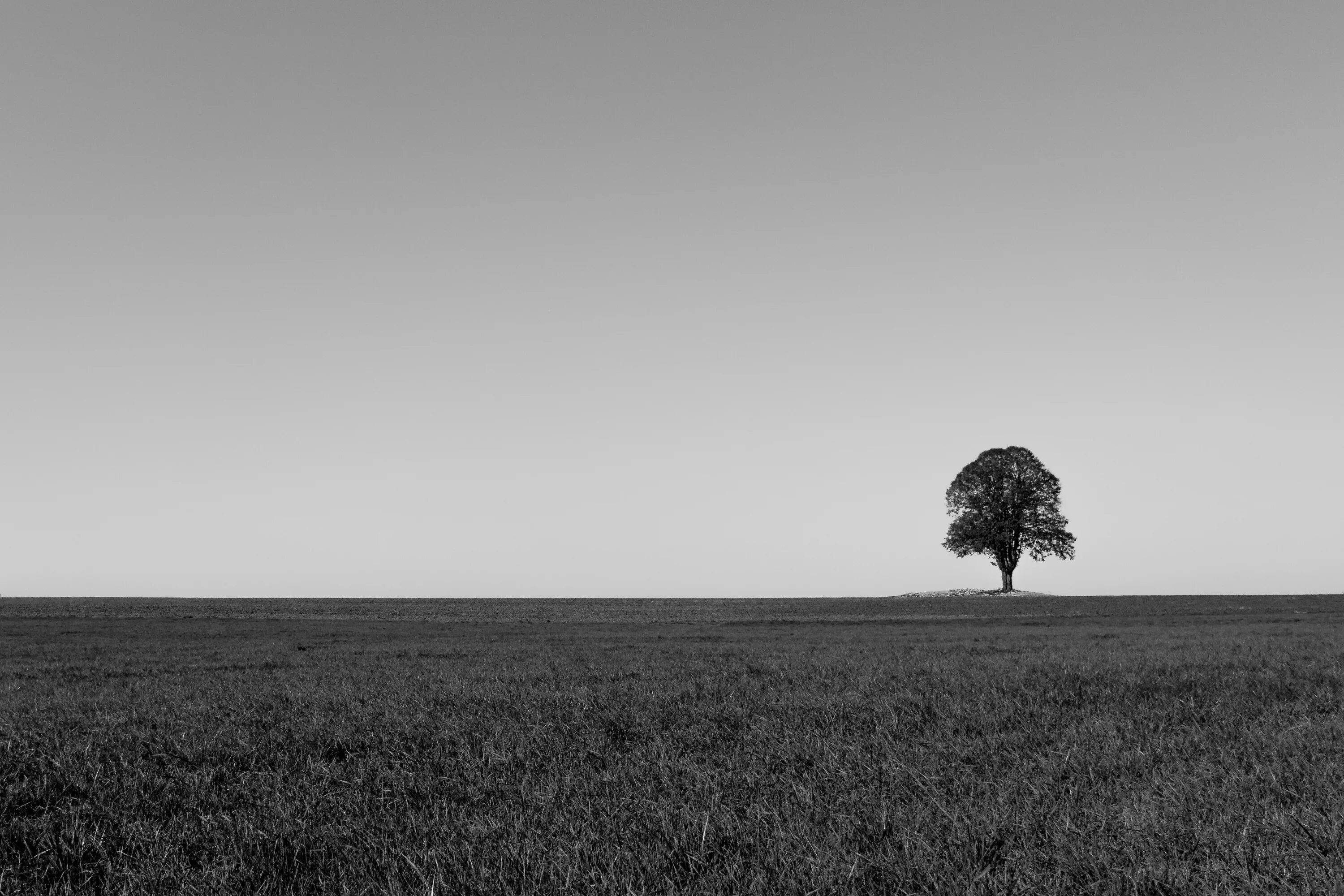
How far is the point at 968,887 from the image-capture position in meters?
4.09

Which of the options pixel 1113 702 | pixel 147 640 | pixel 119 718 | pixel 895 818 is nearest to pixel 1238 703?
pixel 1113 702

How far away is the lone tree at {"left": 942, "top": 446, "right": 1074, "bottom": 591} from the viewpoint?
279 feet

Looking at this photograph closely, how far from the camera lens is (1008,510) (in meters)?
85.6

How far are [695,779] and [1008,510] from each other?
8521 centimetres

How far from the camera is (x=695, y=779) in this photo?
6.66 metres

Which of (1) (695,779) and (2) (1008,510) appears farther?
(2) (1008,510)

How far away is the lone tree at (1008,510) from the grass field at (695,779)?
73243mm

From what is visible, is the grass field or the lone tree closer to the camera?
the grass field

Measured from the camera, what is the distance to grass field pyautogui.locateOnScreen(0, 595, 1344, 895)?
15.2ft

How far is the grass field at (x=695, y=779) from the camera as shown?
462 cm

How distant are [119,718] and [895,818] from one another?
868 cm

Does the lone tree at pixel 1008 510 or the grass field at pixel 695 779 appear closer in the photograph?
the grass field at pixel 695 779

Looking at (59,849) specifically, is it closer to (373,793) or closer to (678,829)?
(373,793)

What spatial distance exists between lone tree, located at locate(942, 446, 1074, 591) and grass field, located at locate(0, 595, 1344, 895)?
73243 mm
